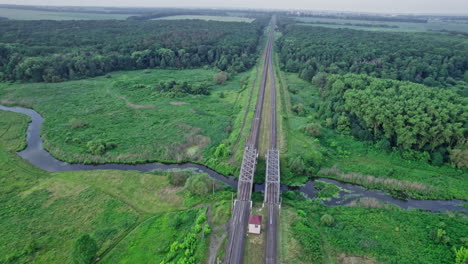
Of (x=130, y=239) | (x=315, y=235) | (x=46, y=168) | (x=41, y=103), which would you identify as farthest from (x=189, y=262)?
(x=41, y=103)

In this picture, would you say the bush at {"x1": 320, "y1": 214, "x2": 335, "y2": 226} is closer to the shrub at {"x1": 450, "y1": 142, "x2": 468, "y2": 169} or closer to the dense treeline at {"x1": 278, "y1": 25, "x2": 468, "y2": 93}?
the shrub at {"x1": 450, "y1": 142, "x2": 468, "y2": 169}

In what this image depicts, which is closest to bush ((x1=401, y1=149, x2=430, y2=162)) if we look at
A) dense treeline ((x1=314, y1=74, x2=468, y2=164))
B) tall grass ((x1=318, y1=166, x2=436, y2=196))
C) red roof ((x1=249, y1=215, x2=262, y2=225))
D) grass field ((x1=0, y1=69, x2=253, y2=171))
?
dense treeline ((x1=314, y1=74, x2=468, y2=164))

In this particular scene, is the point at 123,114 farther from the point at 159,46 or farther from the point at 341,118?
the point at 159,46

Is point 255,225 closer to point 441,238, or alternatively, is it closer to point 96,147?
point 441,238

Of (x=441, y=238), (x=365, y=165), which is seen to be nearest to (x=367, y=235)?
(x=441, y=238)

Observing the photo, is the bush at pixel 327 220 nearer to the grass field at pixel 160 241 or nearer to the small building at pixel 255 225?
the small building at pixel 255 225
